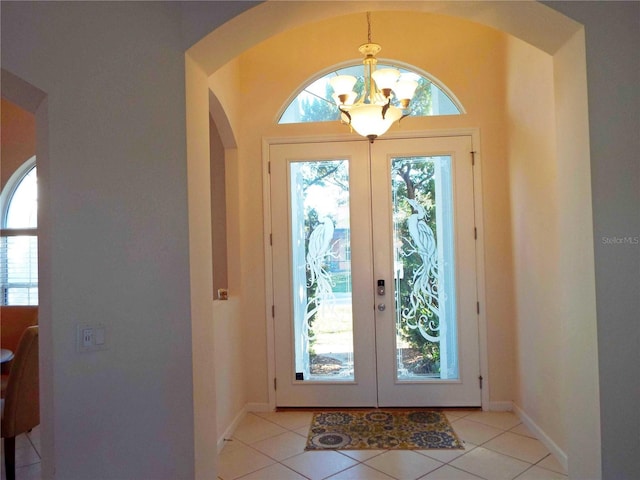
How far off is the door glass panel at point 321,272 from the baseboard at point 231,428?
0.52 m

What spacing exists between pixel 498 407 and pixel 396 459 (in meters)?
1.27

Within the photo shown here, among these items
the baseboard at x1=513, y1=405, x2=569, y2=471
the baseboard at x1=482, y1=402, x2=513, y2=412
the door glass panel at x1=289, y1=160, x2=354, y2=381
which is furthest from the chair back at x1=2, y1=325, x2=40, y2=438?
the baseboard at x1=482, y1=402, x2=513, y2=412

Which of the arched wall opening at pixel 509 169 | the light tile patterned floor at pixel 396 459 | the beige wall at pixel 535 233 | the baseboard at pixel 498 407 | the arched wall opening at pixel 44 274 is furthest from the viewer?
the baseboard at pixel 498 407

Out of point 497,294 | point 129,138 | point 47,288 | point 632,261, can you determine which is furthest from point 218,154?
point 632,261

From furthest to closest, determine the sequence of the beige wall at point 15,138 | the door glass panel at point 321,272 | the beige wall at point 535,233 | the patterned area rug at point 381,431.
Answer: the beige wall at point 15,138 < the door glass panel at point 321,272 < the patterned area rug at point 381,431 < the beige wall at point 535,233

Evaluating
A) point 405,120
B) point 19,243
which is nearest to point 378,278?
point 405,120

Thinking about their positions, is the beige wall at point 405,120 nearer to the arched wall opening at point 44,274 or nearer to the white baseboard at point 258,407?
the white baseboard at point 258,407

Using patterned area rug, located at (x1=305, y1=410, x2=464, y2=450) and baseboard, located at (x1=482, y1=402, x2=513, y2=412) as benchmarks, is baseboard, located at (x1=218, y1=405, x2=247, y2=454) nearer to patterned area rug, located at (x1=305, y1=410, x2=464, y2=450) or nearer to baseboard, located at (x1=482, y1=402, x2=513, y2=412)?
patterned area rug, located at (x1=305, y1=410, x2=464, y2=450)

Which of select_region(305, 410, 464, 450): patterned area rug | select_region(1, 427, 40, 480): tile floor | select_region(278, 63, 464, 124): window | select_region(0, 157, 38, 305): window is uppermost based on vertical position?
select_region(278, 63, 464, 124): window

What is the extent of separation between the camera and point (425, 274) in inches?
146

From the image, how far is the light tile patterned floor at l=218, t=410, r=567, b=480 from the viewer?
2.65m

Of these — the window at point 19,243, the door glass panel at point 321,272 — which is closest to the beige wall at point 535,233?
the door glass panel at point 321,272

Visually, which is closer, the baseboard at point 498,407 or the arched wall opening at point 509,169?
the arched wall opening at point 509,169

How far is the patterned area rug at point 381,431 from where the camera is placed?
3039mm
